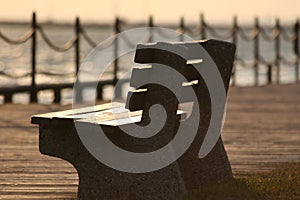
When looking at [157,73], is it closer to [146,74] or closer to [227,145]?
[146,74]

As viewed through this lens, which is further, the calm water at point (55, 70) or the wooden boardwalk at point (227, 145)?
A: the calm water at point (55, 70)

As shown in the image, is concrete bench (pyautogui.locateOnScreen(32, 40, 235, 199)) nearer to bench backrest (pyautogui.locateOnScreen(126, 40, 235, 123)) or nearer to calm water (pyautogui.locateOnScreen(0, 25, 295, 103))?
bench backrest (pyautogui.locateOnScreen(126, 40, 235, 123))

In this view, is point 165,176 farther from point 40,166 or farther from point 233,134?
point 233,134

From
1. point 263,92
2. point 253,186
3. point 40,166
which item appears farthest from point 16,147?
point 263,92

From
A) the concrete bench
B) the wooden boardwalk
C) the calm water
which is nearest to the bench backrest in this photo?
the concrete bench

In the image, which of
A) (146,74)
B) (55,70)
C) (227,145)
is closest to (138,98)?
(146,74)

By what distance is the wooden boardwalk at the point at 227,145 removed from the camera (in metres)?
5.26

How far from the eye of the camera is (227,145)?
7398 millimetres

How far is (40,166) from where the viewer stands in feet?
19.9

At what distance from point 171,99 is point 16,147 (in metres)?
3.09

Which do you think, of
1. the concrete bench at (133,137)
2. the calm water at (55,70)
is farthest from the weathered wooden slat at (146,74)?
the calm water at (55,70)

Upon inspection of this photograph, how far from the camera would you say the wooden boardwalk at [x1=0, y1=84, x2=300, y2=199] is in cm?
526

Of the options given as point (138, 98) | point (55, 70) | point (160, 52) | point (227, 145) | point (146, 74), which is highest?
point (160, 52)

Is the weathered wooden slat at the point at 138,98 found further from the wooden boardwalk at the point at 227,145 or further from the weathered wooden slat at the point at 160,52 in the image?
the wooden boardwalk at the point at 227,145
